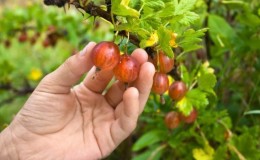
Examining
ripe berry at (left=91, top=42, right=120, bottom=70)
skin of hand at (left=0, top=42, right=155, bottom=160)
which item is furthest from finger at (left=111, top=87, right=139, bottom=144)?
ripe berry at (left=91, top=42, right=120, bottom=70)

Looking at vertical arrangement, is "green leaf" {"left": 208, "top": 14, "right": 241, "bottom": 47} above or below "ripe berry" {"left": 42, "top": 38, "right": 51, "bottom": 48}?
above

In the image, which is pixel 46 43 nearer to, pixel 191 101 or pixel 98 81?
pixel 98 81

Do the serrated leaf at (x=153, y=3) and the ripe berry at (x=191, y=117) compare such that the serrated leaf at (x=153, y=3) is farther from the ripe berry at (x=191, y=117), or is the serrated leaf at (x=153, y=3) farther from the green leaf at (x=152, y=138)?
Result: the green leaf at (x=152, y=138)

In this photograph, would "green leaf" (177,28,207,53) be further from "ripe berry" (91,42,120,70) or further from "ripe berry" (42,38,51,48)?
"ripe berry" (42,38,51,48)

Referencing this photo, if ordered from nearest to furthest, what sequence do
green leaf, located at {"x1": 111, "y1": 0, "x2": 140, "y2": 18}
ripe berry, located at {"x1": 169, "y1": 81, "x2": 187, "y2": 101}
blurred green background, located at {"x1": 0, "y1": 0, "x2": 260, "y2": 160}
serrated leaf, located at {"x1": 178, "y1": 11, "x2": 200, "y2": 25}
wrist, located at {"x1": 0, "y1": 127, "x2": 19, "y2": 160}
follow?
green leaf, located at {"x1": 111, "y1": 0, "x2": 140, "y2": 18}
serrated leaf, located at {"x1": 178, "y1": 11, "x2": 200, "y2": 25}
ripe berry, located at {"x1": 169, "y1": 81, "x2": 187, "y2": 101}
wrist, located at {"x1": 0, "y1": 127, "x2": 19, "y2": 160}
blurred green background, located at {"x1": 0, "y1": 0, "x2": 260, "y2": 160}

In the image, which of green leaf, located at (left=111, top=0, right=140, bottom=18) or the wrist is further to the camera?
the wrist

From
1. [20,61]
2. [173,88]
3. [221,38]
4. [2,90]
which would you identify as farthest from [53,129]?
[20,61]
